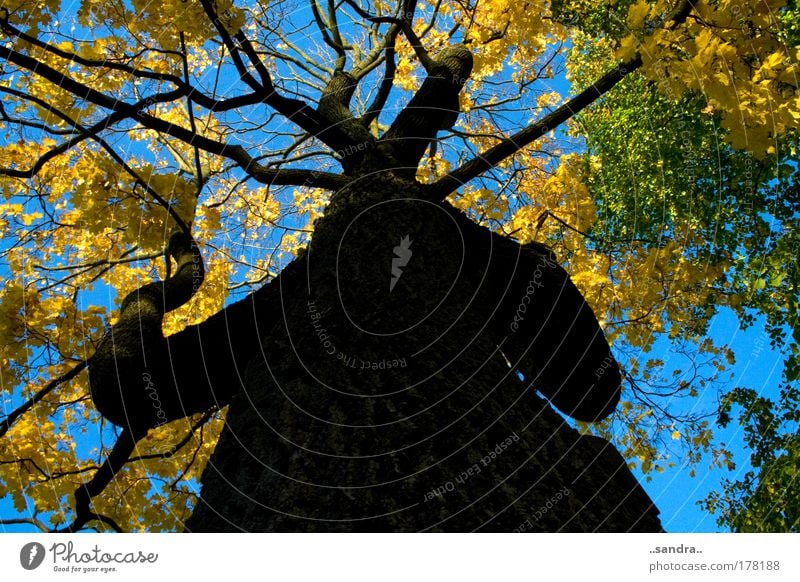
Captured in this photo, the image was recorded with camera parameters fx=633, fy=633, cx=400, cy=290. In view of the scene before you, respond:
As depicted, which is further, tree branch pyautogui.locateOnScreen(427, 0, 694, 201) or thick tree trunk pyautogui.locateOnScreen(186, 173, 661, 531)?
tree branch pyautogui.locateOnScreen(427, 0, 694, 201)

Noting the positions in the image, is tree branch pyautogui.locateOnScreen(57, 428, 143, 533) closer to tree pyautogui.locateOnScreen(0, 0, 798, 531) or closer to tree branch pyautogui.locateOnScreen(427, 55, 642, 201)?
tree pyautogui.locateOnScreen(0, 0, 798, 531)

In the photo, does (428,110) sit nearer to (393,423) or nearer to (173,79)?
(173,79)

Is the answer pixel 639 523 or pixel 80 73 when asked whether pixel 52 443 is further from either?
pixel 639 523

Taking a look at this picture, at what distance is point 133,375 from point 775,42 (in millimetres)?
3976

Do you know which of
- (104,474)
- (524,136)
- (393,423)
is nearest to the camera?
(393,423)

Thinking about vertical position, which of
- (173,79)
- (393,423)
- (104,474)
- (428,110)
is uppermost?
(428,110)

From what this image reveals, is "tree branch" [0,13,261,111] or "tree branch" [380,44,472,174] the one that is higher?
"tree branch" [380,44,472,174]

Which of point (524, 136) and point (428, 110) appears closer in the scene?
point (524, 136)

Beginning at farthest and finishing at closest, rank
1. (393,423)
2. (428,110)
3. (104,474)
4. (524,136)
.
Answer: (428,110), (524,136), (104,474), (393,423)

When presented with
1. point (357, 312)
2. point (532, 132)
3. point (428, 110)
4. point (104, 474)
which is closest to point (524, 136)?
point (532, 132)

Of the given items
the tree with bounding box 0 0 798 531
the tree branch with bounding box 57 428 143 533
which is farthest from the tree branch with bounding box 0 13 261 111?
the tree branch with bounding box 57 428 143 533

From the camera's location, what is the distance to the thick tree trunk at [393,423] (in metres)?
2.26

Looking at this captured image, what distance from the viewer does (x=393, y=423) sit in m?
2.49

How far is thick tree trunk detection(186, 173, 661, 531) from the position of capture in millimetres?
2256
